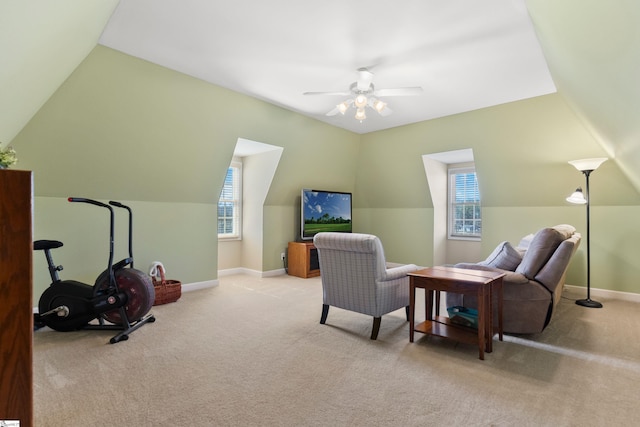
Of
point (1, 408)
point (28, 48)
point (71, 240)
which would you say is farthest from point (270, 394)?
point (71, 240)

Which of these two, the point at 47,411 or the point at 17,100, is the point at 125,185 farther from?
the point at 47,411

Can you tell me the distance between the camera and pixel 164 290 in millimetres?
4273

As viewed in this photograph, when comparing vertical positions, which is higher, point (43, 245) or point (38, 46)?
point (38, 46)

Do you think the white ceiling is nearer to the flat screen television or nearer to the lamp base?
the flat screen television

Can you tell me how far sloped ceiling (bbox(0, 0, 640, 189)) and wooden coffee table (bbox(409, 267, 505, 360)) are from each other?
152 centimetres

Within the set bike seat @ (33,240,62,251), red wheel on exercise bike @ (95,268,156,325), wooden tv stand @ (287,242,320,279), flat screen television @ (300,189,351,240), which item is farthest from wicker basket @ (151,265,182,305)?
flat screen television @ (300,189,351,240)

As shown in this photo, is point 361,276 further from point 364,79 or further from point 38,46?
point 38,46

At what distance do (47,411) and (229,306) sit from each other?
89.9 inches

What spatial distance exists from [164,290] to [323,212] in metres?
3.30

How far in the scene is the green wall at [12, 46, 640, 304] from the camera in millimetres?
3611

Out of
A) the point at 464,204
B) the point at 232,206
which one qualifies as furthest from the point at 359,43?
the point at 464,204

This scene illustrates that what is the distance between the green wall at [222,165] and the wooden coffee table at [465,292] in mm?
2941

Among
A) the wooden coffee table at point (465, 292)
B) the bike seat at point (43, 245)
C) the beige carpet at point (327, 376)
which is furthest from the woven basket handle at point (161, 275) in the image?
the wooden coffee table at point (465, 292)

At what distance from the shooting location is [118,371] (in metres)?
2.51
